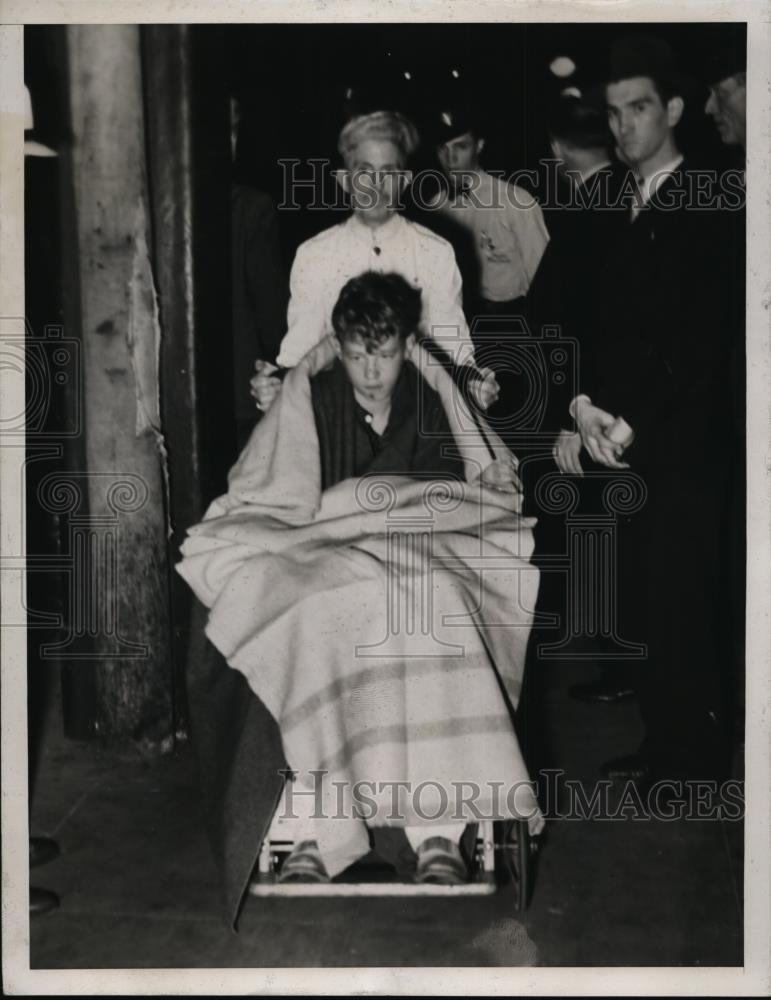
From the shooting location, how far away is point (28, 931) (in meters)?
4.55

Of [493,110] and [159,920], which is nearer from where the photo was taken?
[159,920]

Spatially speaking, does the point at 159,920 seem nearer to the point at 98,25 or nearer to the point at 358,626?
the point at 358,626

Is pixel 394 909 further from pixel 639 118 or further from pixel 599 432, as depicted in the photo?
pixel 639 118

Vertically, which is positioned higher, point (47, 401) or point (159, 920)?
point (47, 401)

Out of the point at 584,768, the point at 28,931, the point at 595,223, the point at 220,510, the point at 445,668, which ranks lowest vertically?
the point at 28,931

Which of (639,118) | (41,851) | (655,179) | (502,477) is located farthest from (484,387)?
(41,851)

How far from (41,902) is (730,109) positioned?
2883 millimetres

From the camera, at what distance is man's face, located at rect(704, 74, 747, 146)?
4.61m

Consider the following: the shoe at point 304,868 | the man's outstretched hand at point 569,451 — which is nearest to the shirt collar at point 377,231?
the man's outstretched hand at point 569,451

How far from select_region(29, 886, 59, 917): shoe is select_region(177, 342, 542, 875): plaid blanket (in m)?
0.76

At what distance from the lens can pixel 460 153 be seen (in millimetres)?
4934

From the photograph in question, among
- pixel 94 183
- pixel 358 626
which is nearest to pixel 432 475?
pixel 358 626

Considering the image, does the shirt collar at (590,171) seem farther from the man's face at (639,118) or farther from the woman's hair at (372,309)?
the woman's hair at (372,309)

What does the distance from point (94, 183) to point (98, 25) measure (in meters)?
0.48
